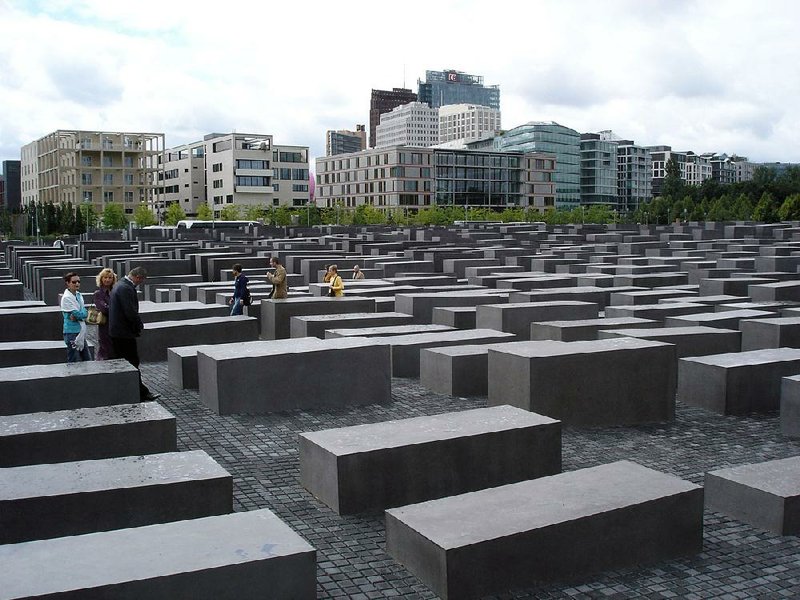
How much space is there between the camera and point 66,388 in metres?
10.2

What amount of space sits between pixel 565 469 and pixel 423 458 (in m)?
1.80

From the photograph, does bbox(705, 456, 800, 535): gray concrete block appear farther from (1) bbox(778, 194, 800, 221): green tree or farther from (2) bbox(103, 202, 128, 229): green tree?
(2) bbox(103, 202, 128, 229): green tree

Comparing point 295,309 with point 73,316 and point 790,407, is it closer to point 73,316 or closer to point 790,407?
point 73,316

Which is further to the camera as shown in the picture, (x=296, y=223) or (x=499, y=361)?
(x=296, y=223)

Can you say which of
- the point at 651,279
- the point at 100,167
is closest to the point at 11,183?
the point at 100,167

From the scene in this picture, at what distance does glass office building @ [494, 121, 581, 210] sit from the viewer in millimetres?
146750

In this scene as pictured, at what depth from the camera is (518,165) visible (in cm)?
13938

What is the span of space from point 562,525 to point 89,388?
6347mm

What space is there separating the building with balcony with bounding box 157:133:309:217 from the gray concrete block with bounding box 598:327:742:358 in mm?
98737

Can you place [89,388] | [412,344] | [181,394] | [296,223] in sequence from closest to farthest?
1. [89,388]
2. [181,394]
3. [412,344]
4. [296,223]

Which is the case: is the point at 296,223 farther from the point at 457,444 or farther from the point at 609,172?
the point at 457,444

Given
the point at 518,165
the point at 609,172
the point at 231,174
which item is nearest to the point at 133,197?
the point at 231,174

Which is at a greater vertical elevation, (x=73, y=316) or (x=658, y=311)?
(x=73, y=316)

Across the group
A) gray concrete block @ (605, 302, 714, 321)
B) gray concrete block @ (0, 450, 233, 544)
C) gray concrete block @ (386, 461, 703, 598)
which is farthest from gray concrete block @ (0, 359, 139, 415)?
gray concrete block @ (605, 302, 714, 321)
